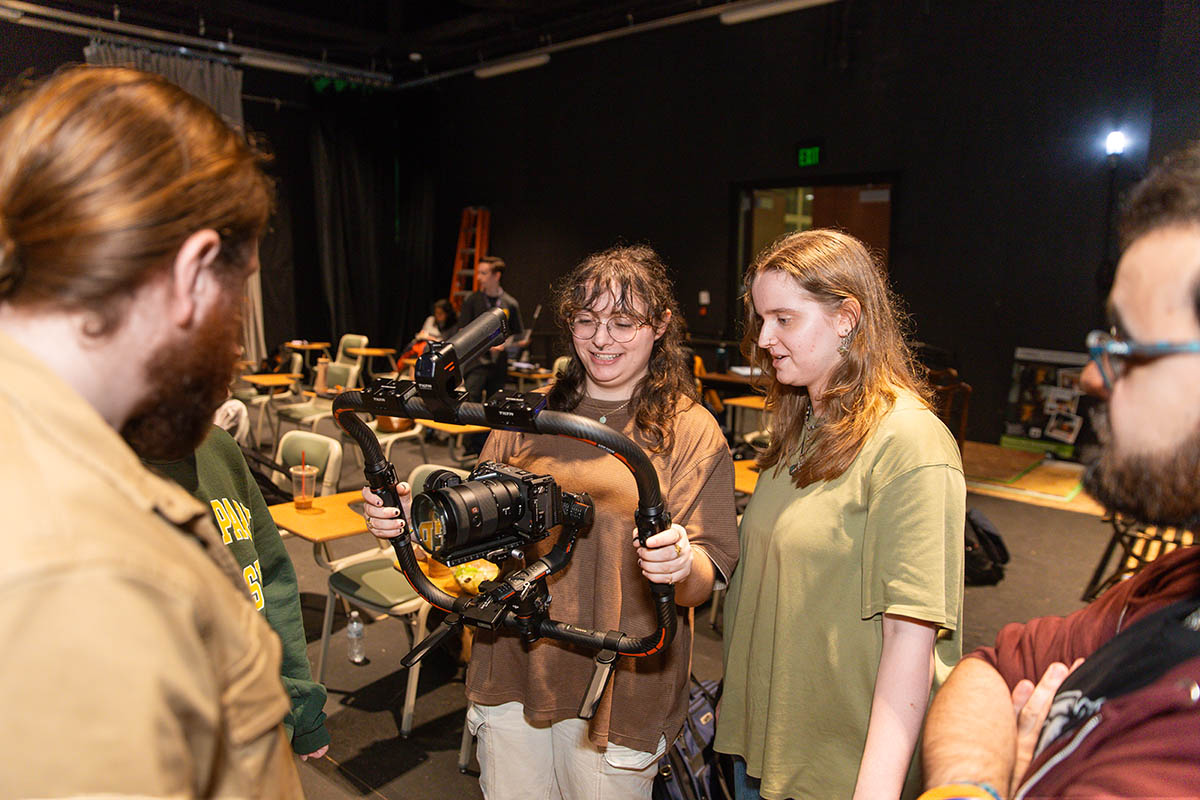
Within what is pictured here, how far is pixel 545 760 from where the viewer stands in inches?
60.2

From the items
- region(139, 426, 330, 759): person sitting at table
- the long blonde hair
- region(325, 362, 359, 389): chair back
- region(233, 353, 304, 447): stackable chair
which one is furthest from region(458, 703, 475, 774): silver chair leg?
region(233, 353, 304, 447): stackable chair

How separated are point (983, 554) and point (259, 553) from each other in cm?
373

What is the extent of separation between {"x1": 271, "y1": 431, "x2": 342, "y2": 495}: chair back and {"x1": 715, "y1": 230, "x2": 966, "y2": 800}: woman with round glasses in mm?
2574

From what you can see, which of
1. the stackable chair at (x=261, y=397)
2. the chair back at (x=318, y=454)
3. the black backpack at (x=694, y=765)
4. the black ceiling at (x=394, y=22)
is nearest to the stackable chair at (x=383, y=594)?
the chair back at (x=318, y=454)

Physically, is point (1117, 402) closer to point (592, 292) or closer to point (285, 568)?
point (592, 292)

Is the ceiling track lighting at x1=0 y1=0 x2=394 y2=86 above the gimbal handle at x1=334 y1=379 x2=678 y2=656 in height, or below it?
above

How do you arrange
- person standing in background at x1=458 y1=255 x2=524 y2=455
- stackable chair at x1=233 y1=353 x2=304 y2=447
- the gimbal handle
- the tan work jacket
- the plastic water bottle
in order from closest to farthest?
1. the tan work jacket
2. the gimbal handle
3. the plastic water bottle
4. person standing in background at x1=458 y1=255 x2=524 y2=455
5. stackable chair at x1=233 y1=353 x2=304 y2=447

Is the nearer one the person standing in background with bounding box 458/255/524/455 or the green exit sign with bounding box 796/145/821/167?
the person standing in background with bounding box 458/255/524/455

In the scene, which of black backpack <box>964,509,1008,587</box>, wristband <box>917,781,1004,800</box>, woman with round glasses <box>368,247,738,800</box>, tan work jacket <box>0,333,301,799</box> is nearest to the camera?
tan work jacket <box>0,333,301,799</box>

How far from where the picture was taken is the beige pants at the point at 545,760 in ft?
4.76

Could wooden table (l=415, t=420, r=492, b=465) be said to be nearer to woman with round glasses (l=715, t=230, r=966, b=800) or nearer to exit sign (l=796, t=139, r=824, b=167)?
woman with round glasses (l=715, t=230, r=966, b=800)

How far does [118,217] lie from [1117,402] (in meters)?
0.91

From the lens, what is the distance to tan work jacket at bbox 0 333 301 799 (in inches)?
18.0

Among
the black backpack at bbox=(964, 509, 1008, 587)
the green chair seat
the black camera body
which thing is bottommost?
the black backpack at bbox=(964, 509, 1008, 587)
